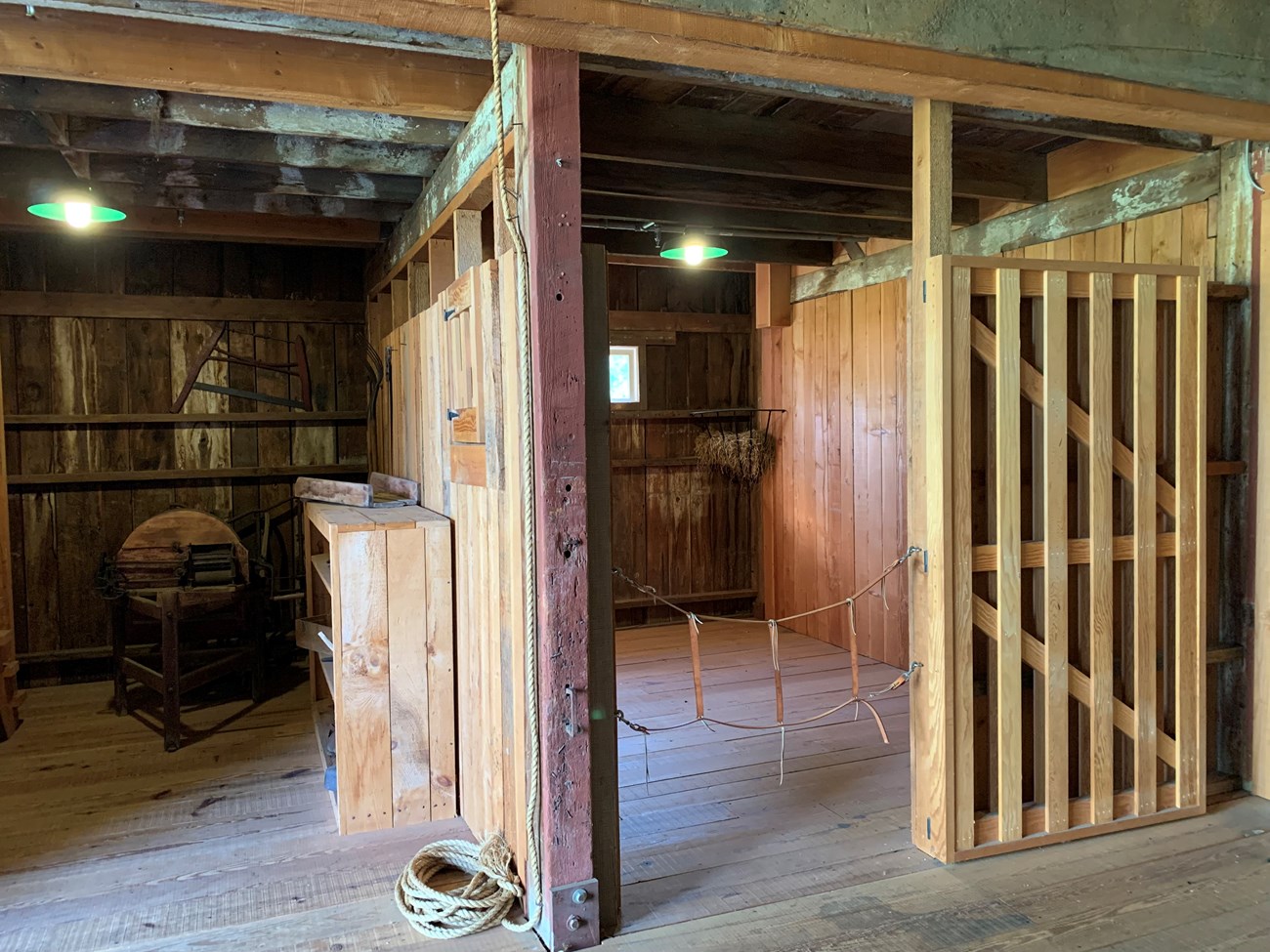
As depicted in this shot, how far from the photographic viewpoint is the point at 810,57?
239 centimetres

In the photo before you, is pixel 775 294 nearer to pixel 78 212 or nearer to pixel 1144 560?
pixel 1144 560

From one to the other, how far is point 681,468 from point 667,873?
3.72 meters

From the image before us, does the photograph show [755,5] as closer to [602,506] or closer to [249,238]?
[602,506]

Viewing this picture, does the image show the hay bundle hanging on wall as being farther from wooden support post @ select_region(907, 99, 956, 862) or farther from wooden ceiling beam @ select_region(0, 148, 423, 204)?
wooden support post @ select_region(907, 99, 956, 862)

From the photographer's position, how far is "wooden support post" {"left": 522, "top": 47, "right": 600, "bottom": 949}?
2318mm

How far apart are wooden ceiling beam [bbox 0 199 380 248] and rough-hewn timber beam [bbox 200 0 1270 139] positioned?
2868mm

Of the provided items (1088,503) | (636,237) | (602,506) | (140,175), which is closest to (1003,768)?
(1088,503)

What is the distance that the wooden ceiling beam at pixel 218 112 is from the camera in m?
2.88

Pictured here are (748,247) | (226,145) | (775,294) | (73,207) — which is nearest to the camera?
(226,145)

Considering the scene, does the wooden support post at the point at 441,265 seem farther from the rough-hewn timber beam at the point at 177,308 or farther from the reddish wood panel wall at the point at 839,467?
the reddish wood panel wall at the point at 839,467

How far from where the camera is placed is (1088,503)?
294cm

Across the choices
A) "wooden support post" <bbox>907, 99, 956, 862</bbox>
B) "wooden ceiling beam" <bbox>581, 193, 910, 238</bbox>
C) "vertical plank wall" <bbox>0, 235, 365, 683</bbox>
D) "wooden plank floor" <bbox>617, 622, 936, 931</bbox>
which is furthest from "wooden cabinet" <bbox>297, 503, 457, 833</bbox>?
"vertical plank wall" <bbox>0, 235, 365, 683</bbox>

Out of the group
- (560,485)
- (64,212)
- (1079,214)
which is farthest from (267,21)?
(1079,214)

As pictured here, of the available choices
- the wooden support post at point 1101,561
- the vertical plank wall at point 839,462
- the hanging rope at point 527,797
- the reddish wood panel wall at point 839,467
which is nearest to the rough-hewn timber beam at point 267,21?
the hanging rope at point 527,797
